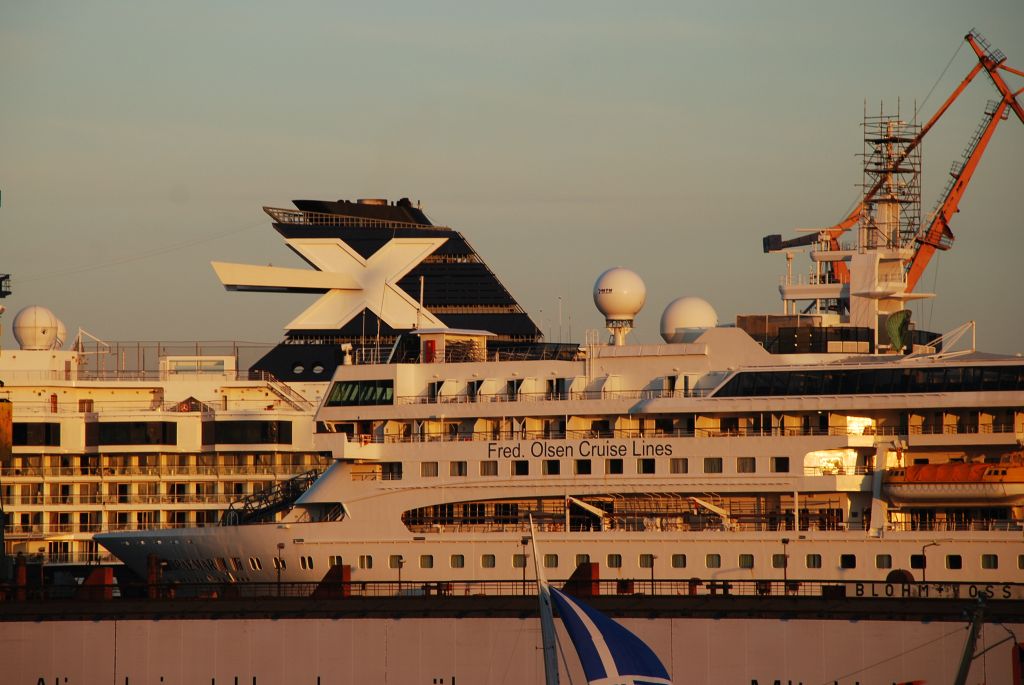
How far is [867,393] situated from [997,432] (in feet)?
12.7

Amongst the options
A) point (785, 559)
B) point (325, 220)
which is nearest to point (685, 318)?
point (785, 559)

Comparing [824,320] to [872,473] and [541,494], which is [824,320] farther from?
[541,494]

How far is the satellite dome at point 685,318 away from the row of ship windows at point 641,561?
7951mm

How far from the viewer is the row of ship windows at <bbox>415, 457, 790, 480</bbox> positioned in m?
53.5

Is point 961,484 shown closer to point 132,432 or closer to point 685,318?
point 685,318

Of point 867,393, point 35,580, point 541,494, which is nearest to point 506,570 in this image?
point 541,494

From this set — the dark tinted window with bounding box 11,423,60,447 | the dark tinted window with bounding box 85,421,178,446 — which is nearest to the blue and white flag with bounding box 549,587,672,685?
the dark tinted window with bounding box 85,421,178,446

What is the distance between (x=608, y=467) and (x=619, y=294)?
6.80 m

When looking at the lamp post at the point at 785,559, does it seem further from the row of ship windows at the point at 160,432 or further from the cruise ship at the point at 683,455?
the row of ship windows at the point at 160,432

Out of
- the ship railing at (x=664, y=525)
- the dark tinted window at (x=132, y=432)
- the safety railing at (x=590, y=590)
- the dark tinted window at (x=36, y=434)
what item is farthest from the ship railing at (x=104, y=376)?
the ship railing at (x=664, y=525)

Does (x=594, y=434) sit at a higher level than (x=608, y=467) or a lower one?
Answer: higher

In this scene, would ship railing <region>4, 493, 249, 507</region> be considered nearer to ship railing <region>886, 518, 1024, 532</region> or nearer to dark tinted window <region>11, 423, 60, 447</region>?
dark tinted window <region>11, 423, 60, 447</region>

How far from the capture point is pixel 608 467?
5469 cm

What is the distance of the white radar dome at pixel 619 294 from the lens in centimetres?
5875
